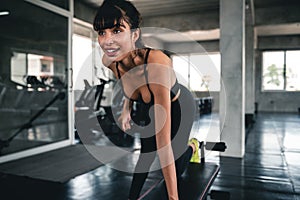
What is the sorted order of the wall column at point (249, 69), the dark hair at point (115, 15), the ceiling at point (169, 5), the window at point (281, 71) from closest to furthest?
the dark hair at point (115, 15) → the ceiling at point (169, 5) → the wall column at point (249, 69) → the window at point (281, 71)

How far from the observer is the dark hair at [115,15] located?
2.96ft

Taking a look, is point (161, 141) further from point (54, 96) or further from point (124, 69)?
point (54, 96)

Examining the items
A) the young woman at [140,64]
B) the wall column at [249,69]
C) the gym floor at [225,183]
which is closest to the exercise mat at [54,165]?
the gym floor at [225,183]

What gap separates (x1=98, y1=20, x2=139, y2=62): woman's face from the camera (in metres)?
0.91

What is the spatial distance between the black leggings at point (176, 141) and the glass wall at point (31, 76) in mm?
2259

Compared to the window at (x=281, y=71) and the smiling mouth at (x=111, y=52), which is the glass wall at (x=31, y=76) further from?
the window at (x=281, y=71)

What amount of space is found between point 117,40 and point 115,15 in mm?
81

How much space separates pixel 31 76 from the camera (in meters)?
3.43

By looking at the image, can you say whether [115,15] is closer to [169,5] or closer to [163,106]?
[163,106]

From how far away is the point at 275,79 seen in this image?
377 inches

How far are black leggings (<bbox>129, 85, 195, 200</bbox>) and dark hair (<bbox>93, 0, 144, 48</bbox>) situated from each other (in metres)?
0.40

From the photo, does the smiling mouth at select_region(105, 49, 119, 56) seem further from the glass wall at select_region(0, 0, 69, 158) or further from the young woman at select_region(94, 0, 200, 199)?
the glass wall at select_region(0, 0, 69, 158)

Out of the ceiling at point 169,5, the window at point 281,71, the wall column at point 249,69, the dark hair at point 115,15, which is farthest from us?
the window at point 281,71

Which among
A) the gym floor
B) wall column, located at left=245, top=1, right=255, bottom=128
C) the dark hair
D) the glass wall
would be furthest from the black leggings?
wall column, located at left=245, top=1, right=255, bottom=128
